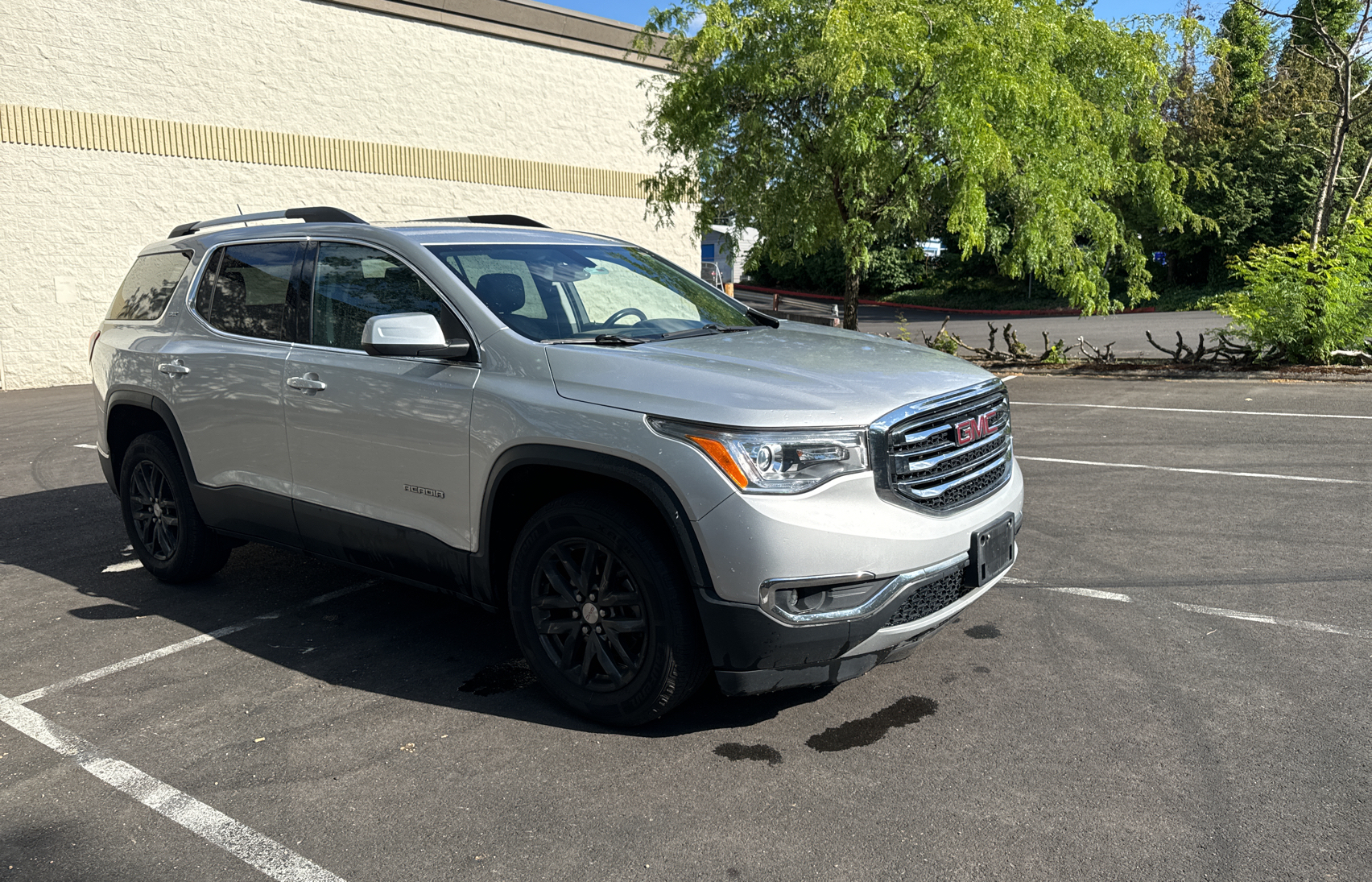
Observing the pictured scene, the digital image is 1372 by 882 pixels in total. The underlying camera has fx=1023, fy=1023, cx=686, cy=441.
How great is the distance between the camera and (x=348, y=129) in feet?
61.6

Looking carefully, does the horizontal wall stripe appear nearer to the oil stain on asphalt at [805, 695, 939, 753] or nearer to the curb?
the oil stain on asphalt at [805, 695, 939, 753]

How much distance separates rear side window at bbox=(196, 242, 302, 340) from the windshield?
0.98 m

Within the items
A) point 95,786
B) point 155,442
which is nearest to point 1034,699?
point 95,786

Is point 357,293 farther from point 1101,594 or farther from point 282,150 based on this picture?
point 282,150

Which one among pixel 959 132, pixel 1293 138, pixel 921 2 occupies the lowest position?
pixel 959 132

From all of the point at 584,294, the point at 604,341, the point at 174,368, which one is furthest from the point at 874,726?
the point at 174,368

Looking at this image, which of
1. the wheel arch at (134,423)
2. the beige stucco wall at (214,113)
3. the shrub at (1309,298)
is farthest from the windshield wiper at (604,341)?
the beige stucco wall at (214,113)

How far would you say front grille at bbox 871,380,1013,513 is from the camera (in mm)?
3469

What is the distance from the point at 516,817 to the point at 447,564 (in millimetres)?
1234

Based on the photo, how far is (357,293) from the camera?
15.0 ft

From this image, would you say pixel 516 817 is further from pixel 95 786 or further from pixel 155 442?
pixel 155 442

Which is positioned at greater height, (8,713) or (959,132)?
(959,132)

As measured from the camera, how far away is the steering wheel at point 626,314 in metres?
4.41

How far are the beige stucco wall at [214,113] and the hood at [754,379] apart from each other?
13.5 m
